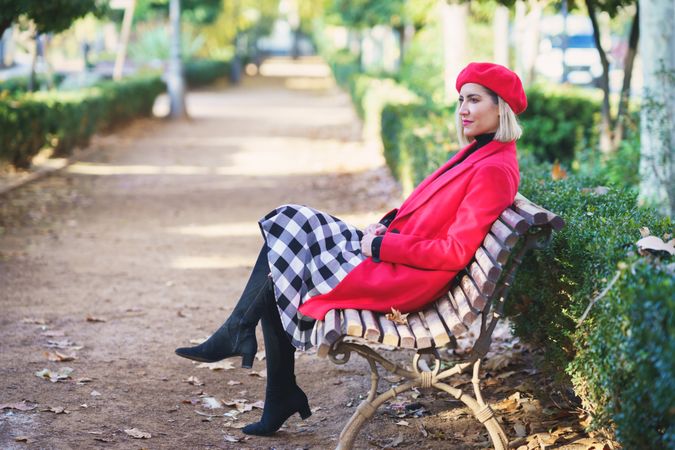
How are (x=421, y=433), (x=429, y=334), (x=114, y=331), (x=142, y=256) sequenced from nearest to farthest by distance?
(x=429, y=334) < (x=421, y=433) < (x=114, y=331) < (x=142, y=256)

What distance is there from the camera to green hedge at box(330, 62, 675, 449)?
9.30 ft

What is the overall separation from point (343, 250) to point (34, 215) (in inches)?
283

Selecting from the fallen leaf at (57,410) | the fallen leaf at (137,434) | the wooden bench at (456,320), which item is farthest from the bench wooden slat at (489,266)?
the fallen leaf at (57,410)

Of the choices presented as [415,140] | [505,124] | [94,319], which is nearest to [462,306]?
[505,124]

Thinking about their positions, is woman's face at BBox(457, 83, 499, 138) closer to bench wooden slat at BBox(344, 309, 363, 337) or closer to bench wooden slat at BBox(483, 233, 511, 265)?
bench wooden slat at BBox(483, 233, 511, 265)

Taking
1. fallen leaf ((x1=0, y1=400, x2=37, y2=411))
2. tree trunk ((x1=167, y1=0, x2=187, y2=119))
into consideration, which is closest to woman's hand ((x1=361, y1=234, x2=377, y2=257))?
fallen leaf ((x1=0, y1=400, x2=37, y2=411))

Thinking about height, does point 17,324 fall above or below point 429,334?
below

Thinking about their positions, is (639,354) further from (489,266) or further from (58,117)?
(58,117)

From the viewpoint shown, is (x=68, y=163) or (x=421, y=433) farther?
(x=68, y=163)

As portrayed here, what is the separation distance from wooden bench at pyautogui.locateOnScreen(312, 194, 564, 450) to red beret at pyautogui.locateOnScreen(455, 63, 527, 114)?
47cm

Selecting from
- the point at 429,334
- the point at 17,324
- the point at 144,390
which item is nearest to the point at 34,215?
the point at 17,324

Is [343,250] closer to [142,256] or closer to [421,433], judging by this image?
[421,433]

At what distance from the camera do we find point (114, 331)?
20.1 feet

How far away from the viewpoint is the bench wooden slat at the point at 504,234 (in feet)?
11.7
